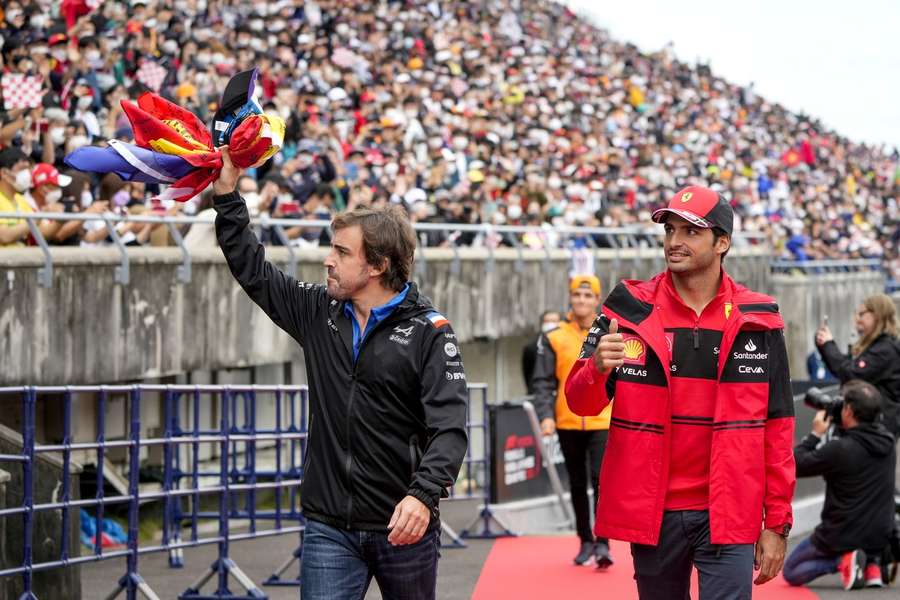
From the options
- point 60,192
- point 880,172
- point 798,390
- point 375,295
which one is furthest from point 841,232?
point 375,295

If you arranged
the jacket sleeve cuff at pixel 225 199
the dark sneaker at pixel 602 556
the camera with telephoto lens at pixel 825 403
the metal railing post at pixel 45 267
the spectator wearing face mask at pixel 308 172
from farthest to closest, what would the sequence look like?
the spectator wearing face mask at pixel 308 172
the metal railing post at pixel 45 267
the dark sneaker at pixel 602 556
the camera with telephoto lens at pixel 825 403
the jacket sleeve cuff at pixel 225 199

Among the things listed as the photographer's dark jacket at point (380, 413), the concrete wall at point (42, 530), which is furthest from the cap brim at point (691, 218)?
the concrete wall at point (42, 530)

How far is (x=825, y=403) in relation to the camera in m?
9.37

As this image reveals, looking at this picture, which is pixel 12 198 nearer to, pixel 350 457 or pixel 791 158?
pixel 350 457

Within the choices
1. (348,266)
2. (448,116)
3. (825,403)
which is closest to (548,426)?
(825,403)

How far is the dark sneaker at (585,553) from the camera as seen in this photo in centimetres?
1160

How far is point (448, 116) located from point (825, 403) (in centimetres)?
2019

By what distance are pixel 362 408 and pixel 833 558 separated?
622cm

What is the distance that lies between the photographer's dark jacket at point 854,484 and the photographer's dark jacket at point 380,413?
539cm

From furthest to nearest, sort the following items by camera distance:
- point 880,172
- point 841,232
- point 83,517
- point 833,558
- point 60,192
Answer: point 880,172, point 841,232, point 60,192, point 83,517, point 833,558

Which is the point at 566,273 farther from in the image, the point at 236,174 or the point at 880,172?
the point at 880,172

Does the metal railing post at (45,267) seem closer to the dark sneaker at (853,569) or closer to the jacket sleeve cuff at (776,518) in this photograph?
the dark sneaker at (853,569)

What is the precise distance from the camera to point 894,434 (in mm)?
11312

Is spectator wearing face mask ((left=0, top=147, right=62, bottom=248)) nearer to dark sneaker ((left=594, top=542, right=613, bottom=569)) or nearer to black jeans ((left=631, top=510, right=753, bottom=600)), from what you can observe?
dark sneaker ((left=594, top=542, right=613, bottom=569))
